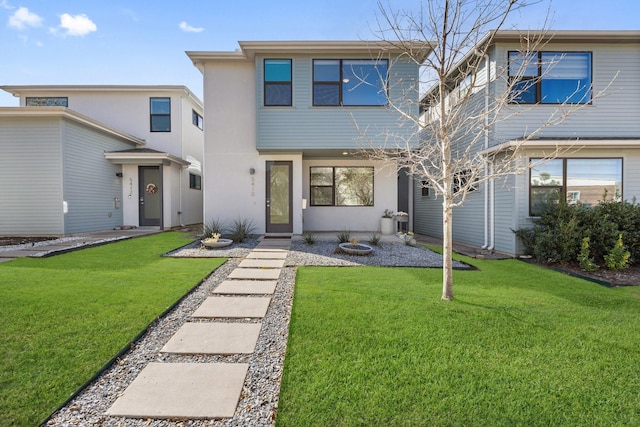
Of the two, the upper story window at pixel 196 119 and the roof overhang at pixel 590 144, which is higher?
the upper story window at pixel 196 119

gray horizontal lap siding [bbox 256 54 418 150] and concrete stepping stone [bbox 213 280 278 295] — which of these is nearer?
concrete stepping stone [bbox 213 280 278 295]

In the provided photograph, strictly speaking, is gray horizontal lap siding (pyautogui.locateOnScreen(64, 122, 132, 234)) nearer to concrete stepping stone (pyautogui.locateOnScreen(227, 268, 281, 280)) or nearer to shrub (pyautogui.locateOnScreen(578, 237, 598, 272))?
concrete stepping stone (pyautogui.locateOnScreen(227, 268, 281, 280))

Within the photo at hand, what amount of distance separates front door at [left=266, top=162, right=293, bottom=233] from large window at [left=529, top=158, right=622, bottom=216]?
709 centimetres

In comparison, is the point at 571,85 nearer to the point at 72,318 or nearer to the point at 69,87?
the point at 72,318

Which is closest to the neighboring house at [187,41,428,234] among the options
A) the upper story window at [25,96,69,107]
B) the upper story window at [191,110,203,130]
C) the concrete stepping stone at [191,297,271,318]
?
the concrete stepping stone at [191,297,271,318]

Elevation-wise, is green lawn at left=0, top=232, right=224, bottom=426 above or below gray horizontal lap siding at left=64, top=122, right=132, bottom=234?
below

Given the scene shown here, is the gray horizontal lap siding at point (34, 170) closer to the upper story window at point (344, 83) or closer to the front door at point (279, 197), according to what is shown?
the front door at point (279, 197)

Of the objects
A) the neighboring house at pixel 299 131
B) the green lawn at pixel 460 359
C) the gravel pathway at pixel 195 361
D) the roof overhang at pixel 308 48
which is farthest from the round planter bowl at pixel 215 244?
the roof overhang at pixel 308 48

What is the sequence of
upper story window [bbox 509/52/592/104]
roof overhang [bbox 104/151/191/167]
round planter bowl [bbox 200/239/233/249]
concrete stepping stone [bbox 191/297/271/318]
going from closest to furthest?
concrete stepping stone [bbox 191/297/271/318], round planter bowl [bbox 200/239/233/249], upper story window [bbox 509/52/592/104], roof overhang [bbox 104/151/191/167]

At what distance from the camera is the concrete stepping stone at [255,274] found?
552 centimetres

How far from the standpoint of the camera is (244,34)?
9.78 m

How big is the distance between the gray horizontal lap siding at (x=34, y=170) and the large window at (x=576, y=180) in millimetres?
14578

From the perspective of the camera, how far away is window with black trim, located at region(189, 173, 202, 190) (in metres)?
15.9

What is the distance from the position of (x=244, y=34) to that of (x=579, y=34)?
9607mm
